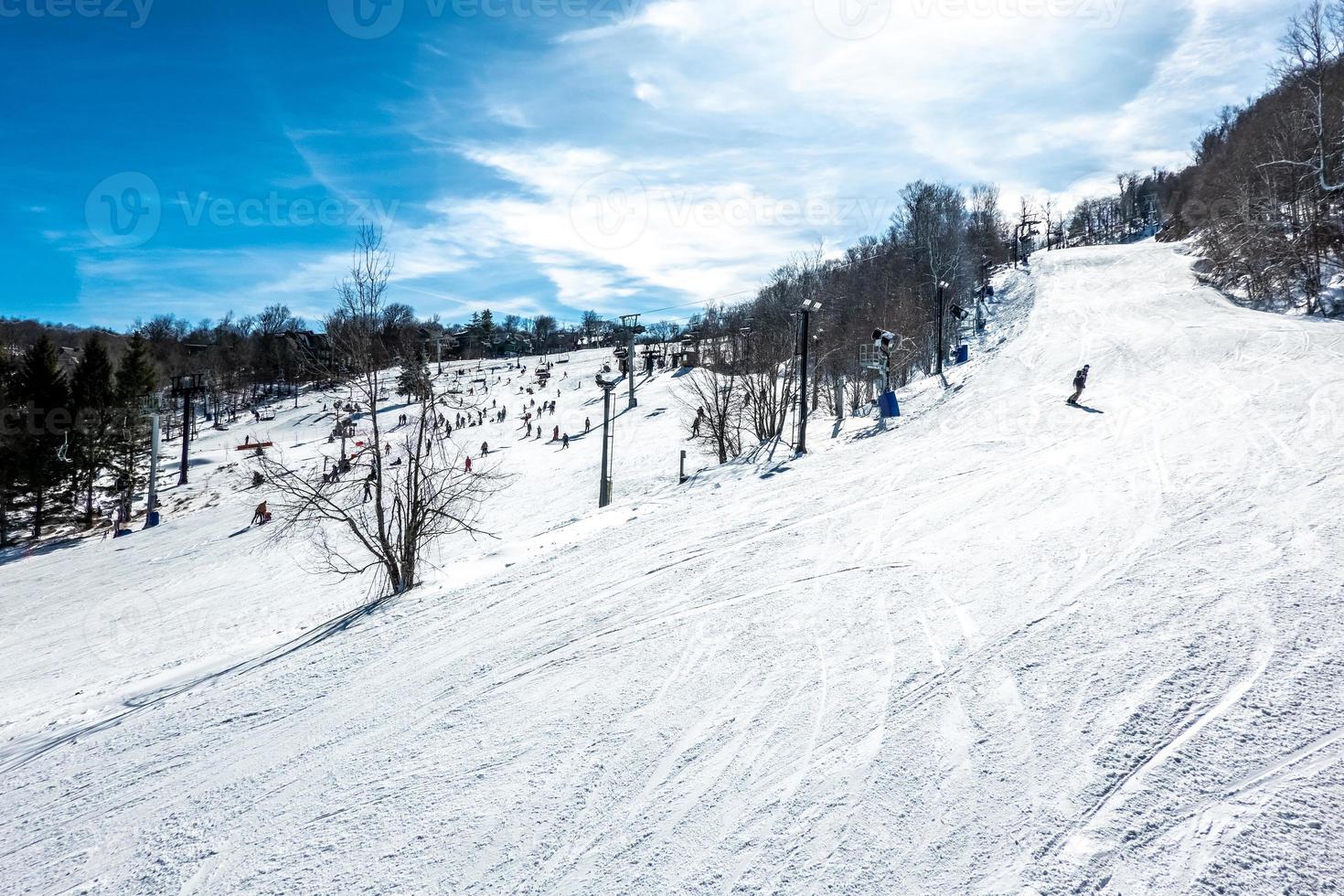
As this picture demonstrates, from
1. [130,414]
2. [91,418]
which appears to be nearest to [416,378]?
[91,418]

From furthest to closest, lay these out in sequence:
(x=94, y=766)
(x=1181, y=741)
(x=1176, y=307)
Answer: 1. (x=1176, y=307)
2. (x=94, y=766)
3. (x=1181, y=741)

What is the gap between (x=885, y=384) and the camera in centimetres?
2466

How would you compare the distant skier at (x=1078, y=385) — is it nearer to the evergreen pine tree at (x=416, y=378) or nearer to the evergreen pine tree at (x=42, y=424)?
the evergreen pine tree at (x=416, y=378)

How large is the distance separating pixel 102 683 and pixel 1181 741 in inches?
630

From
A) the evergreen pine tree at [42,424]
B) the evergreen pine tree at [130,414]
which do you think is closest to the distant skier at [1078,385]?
the evergreen pine tree at [130,414]

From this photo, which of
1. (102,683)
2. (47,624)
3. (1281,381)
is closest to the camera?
(102,683)

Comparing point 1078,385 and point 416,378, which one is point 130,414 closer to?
point 416,378

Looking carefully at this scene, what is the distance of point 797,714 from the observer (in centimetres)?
489

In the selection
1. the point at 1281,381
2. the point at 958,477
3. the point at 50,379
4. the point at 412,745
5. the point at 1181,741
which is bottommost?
the point at 412,745

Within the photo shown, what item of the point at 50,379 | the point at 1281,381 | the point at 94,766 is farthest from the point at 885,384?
the point at 50,379

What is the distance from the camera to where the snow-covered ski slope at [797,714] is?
363 cm

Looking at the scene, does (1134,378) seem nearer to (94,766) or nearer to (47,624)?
(94,766)
